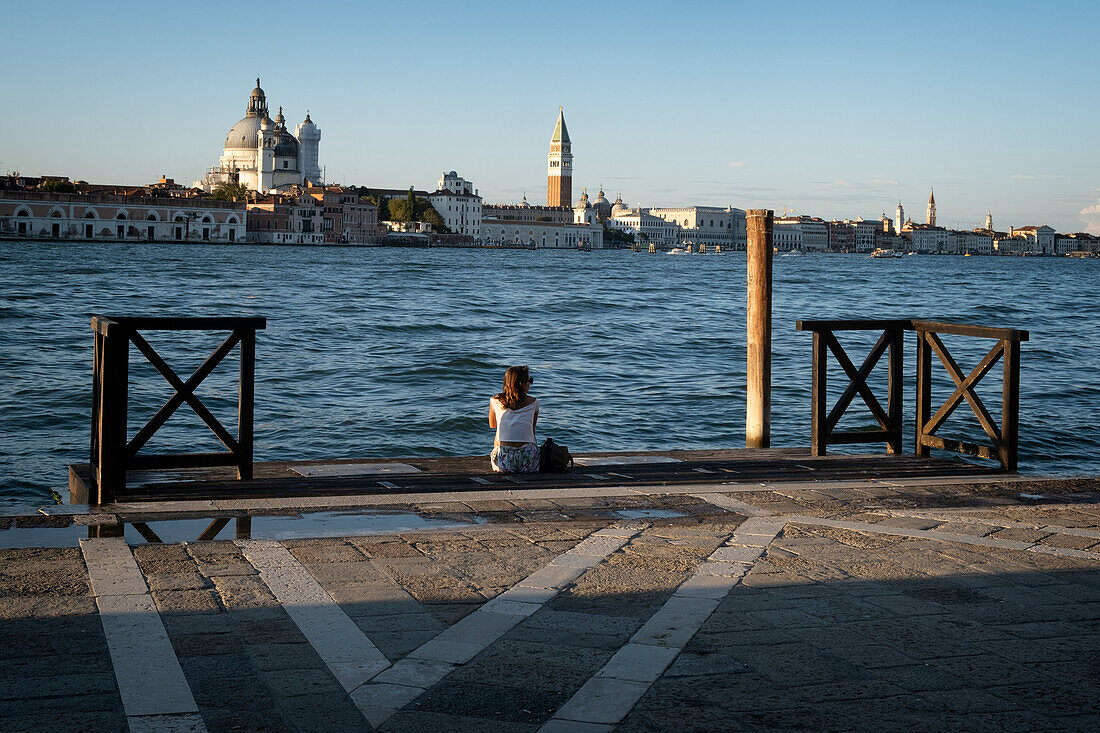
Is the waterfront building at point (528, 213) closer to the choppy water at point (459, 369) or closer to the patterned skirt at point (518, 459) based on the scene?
the choppy water at point (459, 369)

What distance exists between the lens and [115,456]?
5.56 meters

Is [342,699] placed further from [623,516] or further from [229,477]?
[229,477]

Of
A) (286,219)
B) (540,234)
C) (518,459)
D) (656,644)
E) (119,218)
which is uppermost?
(540,234)

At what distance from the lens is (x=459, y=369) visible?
19.4m

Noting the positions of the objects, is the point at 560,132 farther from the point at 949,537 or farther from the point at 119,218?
the point at 949,537

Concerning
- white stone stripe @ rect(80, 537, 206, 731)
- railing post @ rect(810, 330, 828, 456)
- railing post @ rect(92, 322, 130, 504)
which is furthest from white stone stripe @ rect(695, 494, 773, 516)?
railing post @ rect(92, 322, 130, 504)

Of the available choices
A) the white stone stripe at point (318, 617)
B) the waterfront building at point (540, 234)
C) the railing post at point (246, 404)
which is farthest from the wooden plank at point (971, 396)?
the waterfront building at point (540, 234)

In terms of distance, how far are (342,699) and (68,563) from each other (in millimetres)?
1736

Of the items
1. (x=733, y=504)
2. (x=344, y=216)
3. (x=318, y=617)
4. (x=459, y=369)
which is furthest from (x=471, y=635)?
(x=344, y=216)

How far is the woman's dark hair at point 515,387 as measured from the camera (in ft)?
21.5

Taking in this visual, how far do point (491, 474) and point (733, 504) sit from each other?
1422 mm

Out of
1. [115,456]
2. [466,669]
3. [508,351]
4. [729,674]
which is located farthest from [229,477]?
[508,351]

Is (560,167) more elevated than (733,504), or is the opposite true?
(560,167)

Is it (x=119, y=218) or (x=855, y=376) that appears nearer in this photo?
(x=855, y=376)
